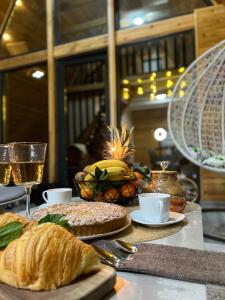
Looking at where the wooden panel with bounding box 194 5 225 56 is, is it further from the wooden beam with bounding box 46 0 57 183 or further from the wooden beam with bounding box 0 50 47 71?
the wooden beam with bounding box 0 50 47 71

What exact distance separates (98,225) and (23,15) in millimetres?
4352

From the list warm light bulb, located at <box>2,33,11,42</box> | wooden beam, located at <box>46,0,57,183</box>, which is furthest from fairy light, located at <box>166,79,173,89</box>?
warm light bulb, located at <box>2,33,11,42</box>

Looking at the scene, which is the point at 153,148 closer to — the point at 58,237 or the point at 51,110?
the point at 51,110

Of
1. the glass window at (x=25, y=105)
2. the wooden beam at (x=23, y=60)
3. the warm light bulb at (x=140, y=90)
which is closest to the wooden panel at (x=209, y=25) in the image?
the warm light bulb at (x=140, y=90)

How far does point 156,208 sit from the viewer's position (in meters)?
0.82

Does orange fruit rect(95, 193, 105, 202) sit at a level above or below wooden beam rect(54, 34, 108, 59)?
below

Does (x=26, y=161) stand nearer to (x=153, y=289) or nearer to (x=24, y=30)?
(x=153, y=289)

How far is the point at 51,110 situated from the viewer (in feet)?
13.0

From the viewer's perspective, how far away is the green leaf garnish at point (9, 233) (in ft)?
1.69

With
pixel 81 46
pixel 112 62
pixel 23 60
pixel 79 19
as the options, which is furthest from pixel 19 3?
pixel 112 62

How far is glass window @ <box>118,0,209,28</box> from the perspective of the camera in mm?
3217

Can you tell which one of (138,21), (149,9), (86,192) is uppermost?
(149,9)

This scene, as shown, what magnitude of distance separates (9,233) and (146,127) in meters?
6.70

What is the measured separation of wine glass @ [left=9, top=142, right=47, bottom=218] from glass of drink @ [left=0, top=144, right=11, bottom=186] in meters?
0.05
